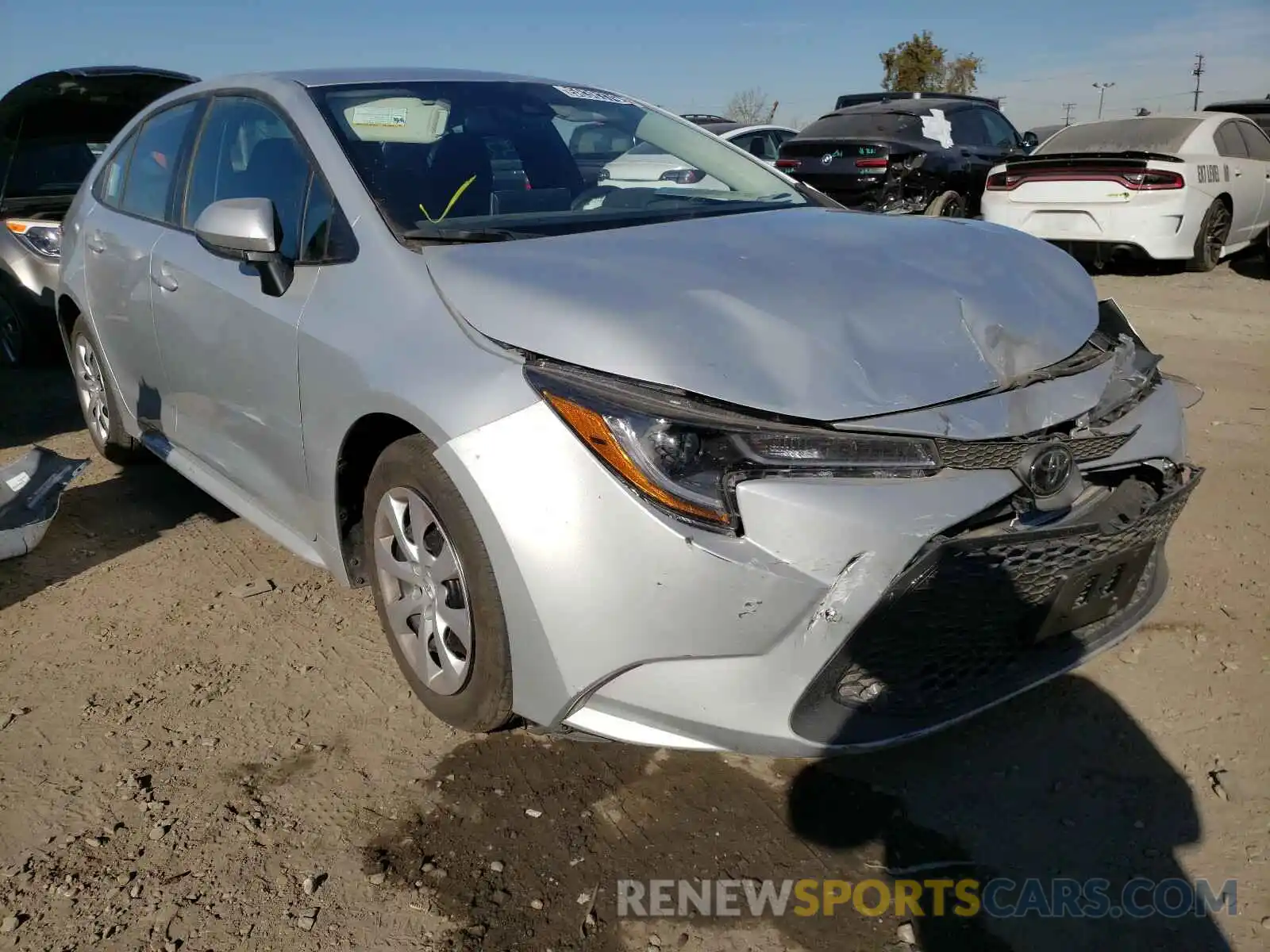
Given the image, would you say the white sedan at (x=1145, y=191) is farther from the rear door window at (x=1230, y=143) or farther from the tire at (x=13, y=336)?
the tire at (x=13, y=336)

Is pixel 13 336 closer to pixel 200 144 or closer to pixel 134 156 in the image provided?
pixel 134 156

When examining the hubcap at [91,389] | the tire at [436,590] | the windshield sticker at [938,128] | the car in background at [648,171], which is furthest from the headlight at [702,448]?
the windshield sticker at [938,128]

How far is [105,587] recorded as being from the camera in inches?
141

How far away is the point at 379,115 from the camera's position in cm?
298

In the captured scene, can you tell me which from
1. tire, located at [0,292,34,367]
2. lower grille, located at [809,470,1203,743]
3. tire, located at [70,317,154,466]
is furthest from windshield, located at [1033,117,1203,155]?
tire, located at [0,292,34,367]

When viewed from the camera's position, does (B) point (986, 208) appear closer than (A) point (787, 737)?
No

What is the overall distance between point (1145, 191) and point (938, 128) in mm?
2664

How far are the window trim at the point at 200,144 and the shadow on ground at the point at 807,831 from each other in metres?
1.36

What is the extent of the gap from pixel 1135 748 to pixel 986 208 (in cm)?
765

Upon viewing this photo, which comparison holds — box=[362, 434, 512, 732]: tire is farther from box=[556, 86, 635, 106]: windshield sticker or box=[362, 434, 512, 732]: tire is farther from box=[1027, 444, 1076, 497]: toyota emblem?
box=[556, 86, 635, 106]: windshield sticker

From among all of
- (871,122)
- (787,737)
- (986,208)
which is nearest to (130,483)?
(787,737)

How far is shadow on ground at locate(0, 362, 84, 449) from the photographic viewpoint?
5.45m

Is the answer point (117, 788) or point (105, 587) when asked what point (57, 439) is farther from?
point (117, 788)

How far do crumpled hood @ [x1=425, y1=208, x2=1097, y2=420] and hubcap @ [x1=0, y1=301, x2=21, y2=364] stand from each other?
533cm
